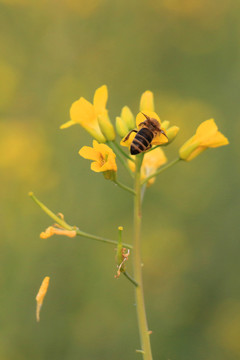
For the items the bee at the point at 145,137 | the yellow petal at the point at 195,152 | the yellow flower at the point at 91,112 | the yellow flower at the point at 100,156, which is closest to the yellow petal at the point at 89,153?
the yellow flower at the point at 100,156

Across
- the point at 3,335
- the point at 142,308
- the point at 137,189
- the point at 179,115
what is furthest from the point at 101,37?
the point at 142,308

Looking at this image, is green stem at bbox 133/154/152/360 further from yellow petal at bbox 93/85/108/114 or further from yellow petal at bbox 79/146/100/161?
yellow petal at bbox 93/85/108/114

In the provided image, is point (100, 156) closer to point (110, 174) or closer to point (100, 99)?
point (110, 174)

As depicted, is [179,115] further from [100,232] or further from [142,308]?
[142,308]

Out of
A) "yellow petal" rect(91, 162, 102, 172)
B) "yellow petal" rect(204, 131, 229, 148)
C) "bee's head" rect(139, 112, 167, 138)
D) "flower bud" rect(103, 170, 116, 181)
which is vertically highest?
"bee's head" rect(139, 112, 167, 138)

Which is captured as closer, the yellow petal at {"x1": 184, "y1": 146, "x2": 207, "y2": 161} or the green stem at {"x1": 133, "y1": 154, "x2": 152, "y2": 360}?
the green stem at {"x1": 133, "y1": 154, "x2": 152, "y2": 360}

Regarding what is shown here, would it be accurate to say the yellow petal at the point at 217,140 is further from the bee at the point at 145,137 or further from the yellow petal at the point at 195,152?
the bee at the point at 145,137

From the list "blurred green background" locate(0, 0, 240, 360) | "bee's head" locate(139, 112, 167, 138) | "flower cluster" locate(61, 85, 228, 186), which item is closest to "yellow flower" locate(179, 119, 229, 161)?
"flower cluster" locate(61, 85, 228, 186)
